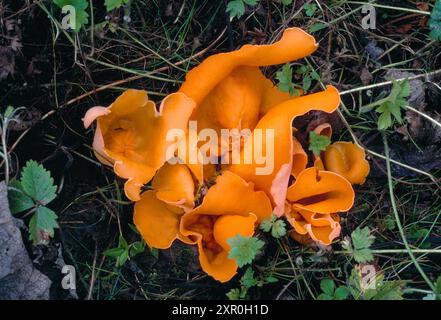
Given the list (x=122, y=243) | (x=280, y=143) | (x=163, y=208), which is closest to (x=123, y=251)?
(x=122, y=243)

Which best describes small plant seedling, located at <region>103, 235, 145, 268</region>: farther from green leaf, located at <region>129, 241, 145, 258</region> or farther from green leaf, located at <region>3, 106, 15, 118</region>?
green leaf, located at <region>3, 106, 15, 118</region>

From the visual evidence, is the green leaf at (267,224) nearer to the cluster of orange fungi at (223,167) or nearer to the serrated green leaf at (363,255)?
the cluster of orange fungi at (223,167)

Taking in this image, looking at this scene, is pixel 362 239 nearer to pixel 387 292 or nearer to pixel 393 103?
pixel 387 292

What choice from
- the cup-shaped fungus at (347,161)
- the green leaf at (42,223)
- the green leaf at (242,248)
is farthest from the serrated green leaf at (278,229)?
the green leaf at (42,223)

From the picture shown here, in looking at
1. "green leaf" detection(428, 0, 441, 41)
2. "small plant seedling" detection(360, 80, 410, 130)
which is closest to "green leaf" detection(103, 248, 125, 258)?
"small plant seedling" detection(360, 80, 410, 130)

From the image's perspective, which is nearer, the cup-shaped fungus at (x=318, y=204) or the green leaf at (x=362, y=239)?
the cup-shaped fungus at (x=318, y=204)

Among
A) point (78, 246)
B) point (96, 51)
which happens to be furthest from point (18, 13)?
point (78, 246)
